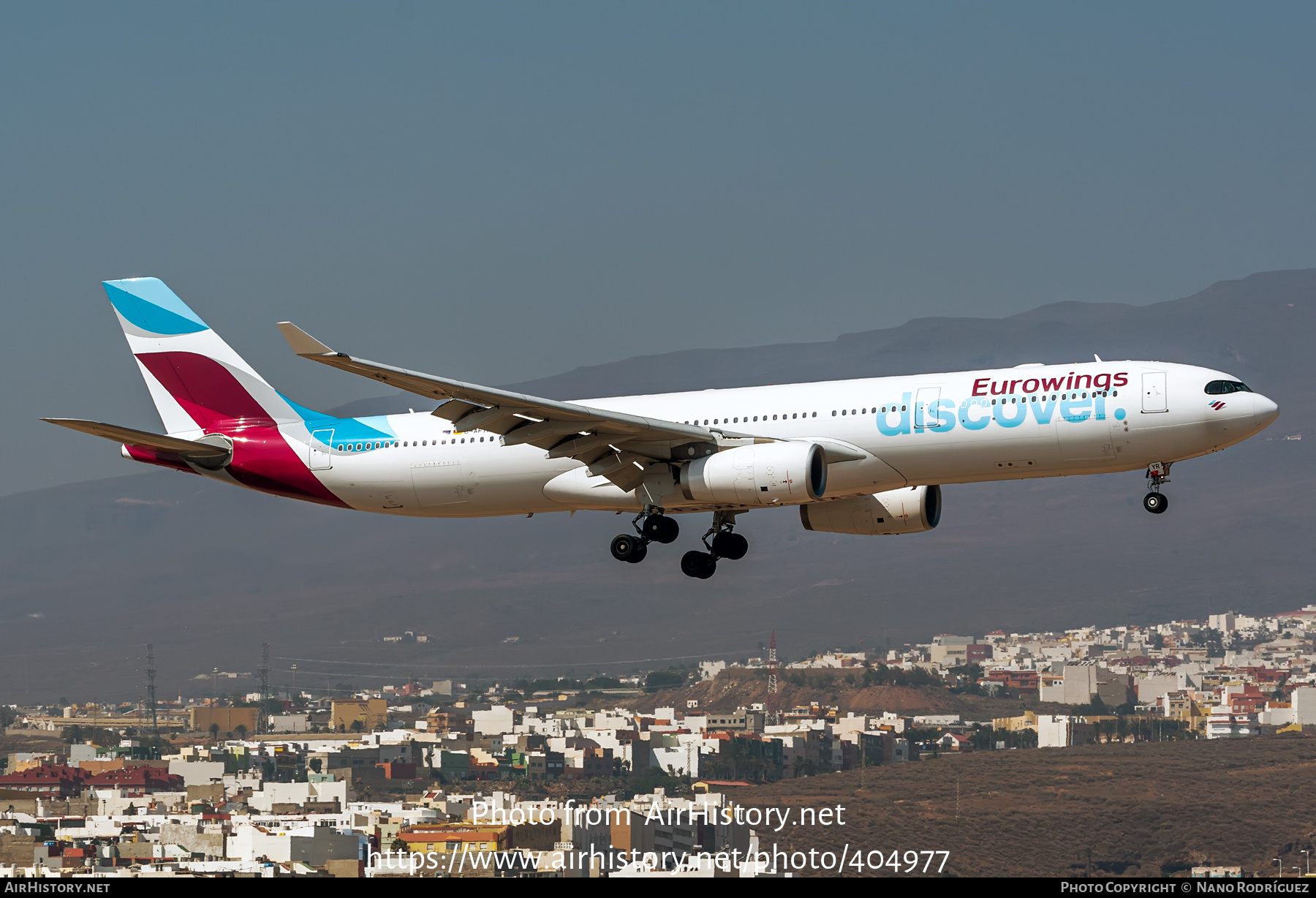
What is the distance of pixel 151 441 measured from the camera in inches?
1646

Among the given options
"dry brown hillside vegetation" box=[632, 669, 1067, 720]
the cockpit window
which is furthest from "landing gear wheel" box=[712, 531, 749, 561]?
"dry brown hillside vegetation" box=[632, 669, 1067, 720]

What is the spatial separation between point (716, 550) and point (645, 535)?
3298 millimetres

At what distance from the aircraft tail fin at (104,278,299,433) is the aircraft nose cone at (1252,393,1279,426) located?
23959 millimetres

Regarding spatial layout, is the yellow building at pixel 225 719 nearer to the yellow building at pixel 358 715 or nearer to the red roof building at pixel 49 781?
the yellow building at pixel 358 715

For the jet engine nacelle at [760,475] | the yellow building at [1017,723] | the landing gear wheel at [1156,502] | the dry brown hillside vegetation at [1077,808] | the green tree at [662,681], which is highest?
the jet engine nacelle at [760,475]

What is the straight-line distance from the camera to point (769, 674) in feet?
449

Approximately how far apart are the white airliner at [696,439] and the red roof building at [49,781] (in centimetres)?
5197

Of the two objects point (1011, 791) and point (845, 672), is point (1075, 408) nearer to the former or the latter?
point (1011, 791)

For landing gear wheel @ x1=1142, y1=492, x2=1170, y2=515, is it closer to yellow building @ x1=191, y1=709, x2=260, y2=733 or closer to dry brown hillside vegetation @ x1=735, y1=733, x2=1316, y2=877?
dry brown hillside vegetation @ x1=735, y1=733, x2=1316, y2=877

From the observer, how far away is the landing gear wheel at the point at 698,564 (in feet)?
140

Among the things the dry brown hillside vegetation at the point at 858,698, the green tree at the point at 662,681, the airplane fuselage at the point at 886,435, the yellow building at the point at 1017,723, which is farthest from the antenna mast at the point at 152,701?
the airplane fuselage at the point at 886,435
